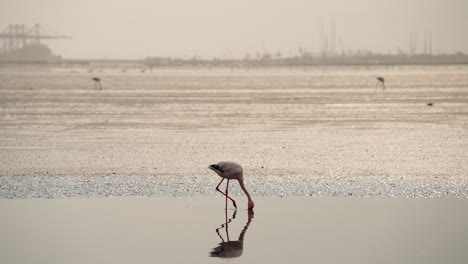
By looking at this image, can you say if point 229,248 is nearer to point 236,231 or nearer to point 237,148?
point 236,231

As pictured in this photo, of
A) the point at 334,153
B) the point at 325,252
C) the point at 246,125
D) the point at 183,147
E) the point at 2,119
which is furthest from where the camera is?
the point at 2,119

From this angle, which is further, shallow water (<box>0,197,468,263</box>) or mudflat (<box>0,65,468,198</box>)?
mudflat (<box>0,65,468,198</box>)

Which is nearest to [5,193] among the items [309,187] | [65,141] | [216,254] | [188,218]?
[188,218]

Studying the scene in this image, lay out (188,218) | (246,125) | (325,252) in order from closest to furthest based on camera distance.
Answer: (325,252) → (188,218) → (246,125)

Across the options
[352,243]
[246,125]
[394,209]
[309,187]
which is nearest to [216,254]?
[352,243]

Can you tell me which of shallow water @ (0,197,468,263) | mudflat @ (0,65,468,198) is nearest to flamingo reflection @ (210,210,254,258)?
shallow water @ (0,197,468,263)

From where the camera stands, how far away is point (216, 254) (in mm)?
9430

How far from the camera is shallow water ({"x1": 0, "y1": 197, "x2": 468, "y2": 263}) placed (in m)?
9.32

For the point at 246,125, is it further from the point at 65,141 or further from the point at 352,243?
the point at 352,243

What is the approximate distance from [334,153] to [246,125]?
321 inches

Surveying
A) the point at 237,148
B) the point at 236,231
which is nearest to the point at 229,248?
the point at 236,231

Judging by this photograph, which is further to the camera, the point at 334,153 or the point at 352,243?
the point at 334,153

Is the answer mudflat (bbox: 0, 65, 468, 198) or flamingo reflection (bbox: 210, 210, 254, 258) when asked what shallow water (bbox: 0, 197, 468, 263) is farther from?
mudflat (bbox: 0, 65, 468, 198)

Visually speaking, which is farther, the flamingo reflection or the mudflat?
the mudflat
